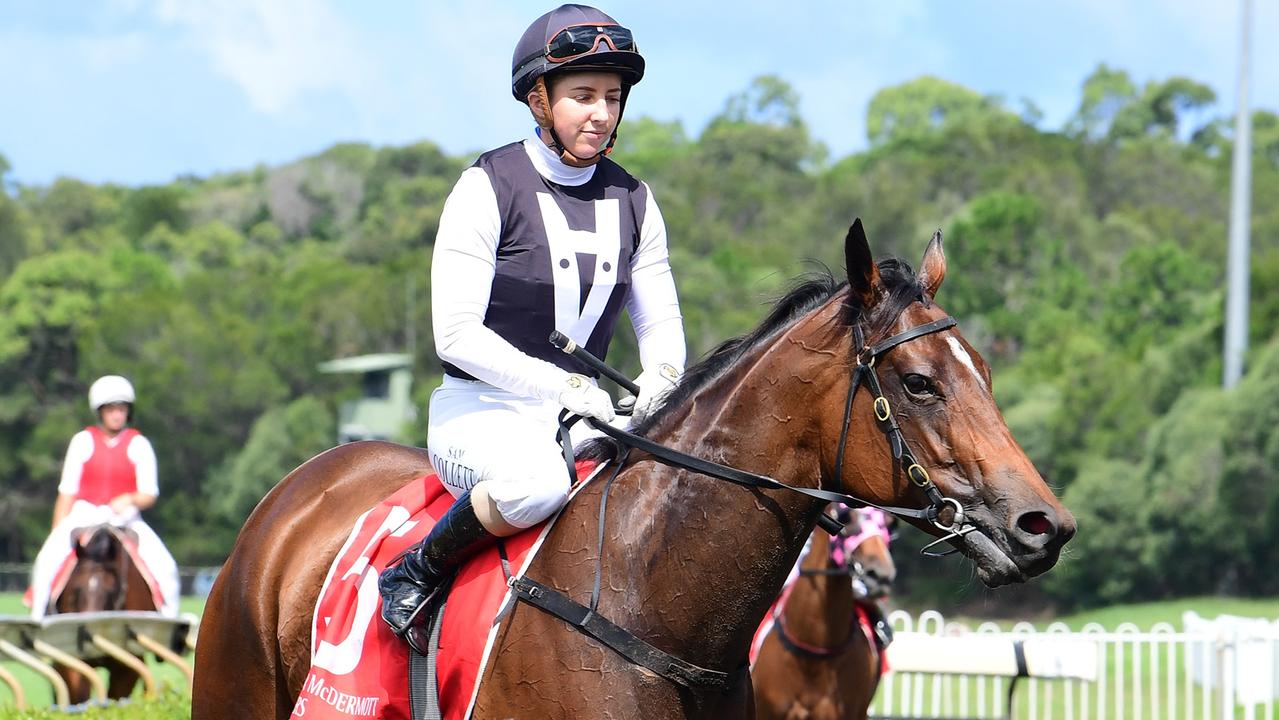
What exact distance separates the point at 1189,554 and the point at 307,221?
7357 cm

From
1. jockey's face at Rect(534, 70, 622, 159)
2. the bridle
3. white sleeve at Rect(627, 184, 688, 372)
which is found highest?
jockey's face at Rect(534, 70, 622, 159)

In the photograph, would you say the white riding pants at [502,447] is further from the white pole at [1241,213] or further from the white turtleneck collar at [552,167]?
the white pole at [1241,213]

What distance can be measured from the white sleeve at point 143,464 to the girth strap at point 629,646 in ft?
24.4

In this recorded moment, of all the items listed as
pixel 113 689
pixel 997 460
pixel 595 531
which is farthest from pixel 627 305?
pixel 113 689

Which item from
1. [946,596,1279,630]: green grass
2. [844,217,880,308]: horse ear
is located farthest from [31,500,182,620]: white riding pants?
[946,596,1279,630]: green grass

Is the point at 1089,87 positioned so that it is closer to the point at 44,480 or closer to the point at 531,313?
the point at 44,480

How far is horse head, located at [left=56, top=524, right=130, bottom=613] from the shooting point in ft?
33.6

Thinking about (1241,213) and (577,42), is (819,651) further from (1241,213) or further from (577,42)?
(1241,213)

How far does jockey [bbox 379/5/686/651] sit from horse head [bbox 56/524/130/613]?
6.72 meters

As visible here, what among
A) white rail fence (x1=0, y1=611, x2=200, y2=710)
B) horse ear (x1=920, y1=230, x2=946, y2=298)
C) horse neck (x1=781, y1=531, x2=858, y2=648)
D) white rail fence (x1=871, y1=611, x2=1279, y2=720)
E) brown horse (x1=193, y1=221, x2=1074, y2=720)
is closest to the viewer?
brown horse (x1=193, y1=221, x2=1074, y2=720)

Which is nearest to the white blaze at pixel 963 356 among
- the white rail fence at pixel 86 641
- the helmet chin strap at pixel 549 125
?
the helmet chin strap at pixel 549 125

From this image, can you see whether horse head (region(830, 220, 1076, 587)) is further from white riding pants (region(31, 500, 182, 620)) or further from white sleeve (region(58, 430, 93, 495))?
white sleeve (region(58, 430, 93, 495))

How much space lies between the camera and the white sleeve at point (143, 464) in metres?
10.6

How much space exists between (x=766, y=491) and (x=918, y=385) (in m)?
0.48
